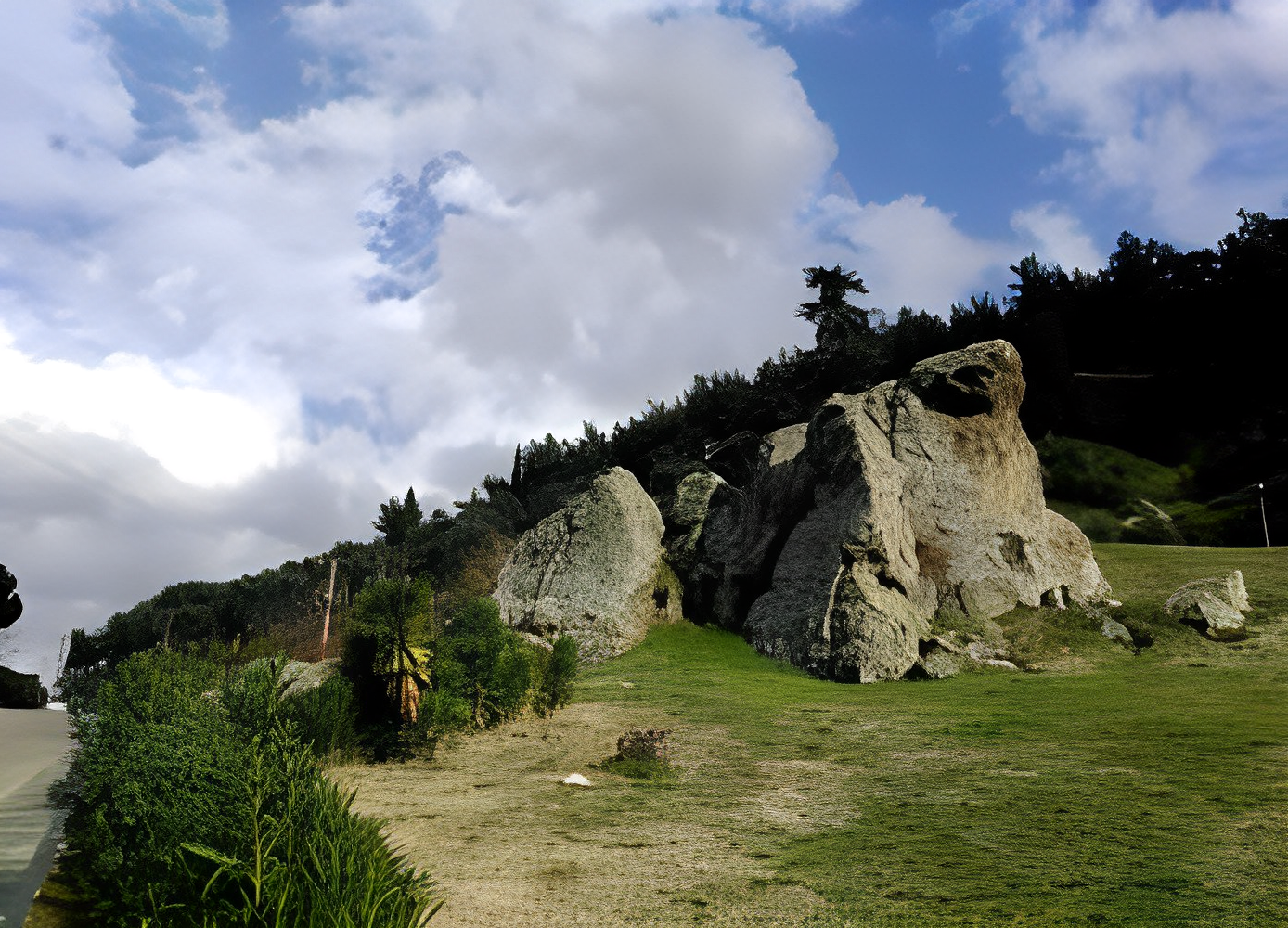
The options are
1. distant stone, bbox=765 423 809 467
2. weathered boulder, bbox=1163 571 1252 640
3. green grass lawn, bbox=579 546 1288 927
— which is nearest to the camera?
green grass lawn, bbox=579 546 1288 927

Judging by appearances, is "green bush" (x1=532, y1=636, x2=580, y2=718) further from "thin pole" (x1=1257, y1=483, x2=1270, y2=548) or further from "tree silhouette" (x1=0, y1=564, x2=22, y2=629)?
"thin pole" (x1=1257, y1=483, x2=1270, y2=548)

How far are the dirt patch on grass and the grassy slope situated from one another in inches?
1.2

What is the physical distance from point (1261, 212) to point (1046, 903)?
50.4 m

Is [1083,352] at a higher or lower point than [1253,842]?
higher

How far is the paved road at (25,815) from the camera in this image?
7988 mm

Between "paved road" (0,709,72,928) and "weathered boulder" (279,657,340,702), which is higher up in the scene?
"weathered boulder" (279,657,340,702)

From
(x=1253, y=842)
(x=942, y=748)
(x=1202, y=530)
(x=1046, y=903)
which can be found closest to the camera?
(x=1046, y=903)

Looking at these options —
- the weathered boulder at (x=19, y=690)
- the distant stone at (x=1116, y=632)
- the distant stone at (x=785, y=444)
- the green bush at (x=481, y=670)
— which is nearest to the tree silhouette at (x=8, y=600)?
the weathered boulder at (x=19, y=690)

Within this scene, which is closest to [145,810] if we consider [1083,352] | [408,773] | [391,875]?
[391,875]

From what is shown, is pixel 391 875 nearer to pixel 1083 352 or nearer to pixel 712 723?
pixel 712 723

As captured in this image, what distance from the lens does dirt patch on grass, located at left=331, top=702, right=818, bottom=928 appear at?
18.8ft

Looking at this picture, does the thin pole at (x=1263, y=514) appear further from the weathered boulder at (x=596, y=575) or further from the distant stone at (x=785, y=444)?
the weathered boulder at (x=596, y=575)

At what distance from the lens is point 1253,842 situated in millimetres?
6297

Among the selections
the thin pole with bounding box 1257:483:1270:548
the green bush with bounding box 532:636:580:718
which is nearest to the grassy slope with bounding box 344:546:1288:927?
the green bush with bounding box 532:636:580:718
